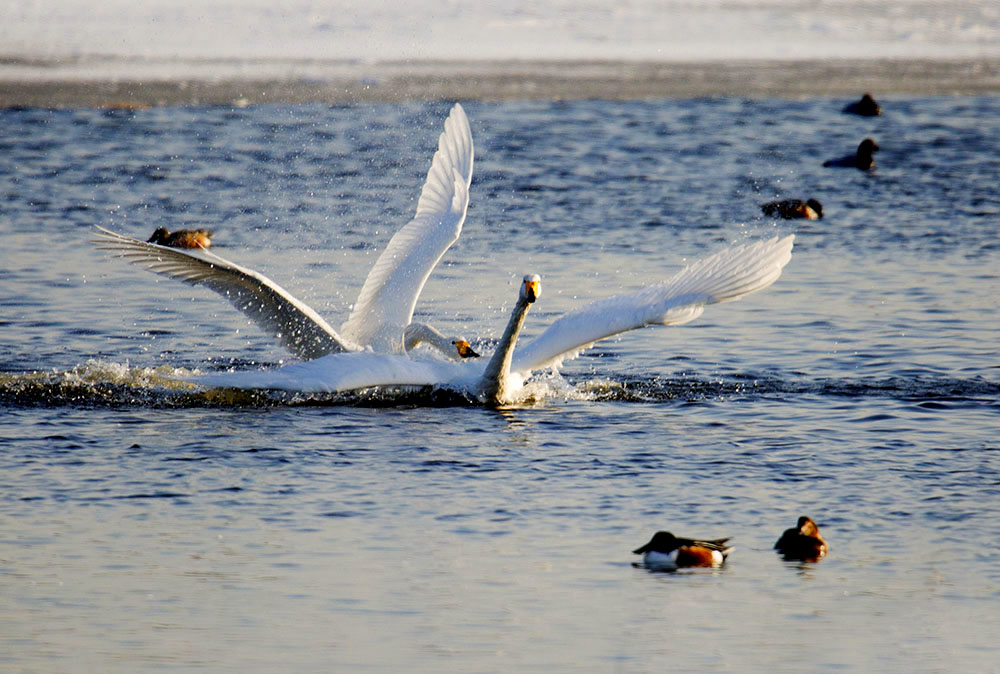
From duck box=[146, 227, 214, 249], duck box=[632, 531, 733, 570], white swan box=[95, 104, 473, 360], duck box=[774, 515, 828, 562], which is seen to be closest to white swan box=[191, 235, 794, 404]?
white swan box=[95, 104, 473, 360]

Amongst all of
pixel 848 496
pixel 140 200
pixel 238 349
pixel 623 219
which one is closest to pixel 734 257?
pixel 848 496

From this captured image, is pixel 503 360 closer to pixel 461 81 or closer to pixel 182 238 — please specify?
pixel 182 238

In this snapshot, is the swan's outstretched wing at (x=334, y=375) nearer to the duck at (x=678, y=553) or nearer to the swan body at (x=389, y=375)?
the swan body at (x=389, y=375)

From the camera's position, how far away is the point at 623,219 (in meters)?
17.3

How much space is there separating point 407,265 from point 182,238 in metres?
4.57

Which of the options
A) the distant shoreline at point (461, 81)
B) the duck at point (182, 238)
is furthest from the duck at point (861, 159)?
the duck at point (182, 238)

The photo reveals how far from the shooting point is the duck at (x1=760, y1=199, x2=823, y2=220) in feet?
56.9

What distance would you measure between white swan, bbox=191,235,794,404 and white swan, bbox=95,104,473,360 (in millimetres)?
555

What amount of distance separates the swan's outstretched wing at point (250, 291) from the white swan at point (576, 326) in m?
0.53

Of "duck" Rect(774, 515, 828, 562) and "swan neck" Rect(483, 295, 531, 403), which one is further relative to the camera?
"swan neck" Rect(483, 295, 531, 403)

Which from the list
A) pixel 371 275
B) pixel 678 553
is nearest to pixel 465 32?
pixel 371 275

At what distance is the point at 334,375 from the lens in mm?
9922

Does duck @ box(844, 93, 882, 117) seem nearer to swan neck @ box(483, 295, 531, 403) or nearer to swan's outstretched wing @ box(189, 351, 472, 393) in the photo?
swan neck @ box(483, 295, 531, 403)

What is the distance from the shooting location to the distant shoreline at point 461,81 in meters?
24.8
